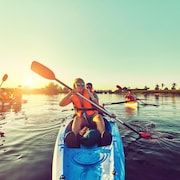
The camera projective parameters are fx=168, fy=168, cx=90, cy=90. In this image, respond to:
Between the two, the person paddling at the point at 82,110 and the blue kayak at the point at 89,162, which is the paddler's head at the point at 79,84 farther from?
the blue kayak at the point at 89,162

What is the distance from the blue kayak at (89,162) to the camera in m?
3.11

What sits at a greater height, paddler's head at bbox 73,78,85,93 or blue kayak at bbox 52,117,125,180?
paddler's head at bbox 73,78,85,93

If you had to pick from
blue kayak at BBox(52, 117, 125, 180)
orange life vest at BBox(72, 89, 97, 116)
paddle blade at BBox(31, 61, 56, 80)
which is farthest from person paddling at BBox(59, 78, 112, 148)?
paddle blade at BBox(31, 61, 56, 80)

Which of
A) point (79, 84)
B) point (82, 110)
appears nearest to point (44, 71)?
point (79, 84)

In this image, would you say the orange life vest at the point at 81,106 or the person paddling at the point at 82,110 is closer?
the person paddling at the point at 82,110

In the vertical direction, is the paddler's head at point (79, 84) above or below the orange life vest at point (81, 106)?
above

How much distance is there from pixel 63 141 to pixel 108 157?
4.12ft

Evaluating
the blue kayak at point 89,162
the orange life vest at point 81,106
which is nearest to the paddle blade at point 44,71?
the orange life vest at point 81,106

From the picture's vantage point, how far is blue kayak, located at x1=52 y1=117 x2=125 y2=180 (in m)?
3.11

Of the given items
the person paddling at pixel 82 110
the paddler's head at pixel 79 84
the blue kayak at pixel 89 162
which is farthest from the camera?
the paddler's head at pixel 79 84

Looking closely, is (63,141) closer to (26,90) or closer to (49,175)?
(49,175)

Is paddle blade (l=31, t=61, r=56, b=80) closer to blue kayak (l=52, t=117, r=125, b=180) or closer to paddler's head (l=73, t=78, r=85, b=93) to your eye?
paddler's head (l=73, t=78, r=85, b=93)

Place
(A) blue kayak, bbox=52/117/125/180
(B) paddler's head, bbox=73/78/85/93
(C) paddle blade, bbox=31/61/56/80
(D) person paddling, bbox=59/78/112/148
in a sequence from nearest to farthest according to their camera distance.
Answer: (A) blue kayak, bbox=52/117/125/180 → (D) person paddling, bbox=59/78/112/148 → (B) paddler's head, bbox=73/78/85/93 → (C) paddle blade, bbox=31/61/56/80

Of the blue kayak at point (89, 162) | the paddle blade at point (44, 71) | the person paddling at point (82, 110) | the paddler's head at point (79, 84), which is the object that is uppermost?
the paddle blade at point (44, 71)
